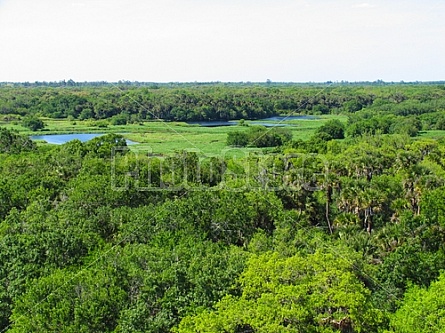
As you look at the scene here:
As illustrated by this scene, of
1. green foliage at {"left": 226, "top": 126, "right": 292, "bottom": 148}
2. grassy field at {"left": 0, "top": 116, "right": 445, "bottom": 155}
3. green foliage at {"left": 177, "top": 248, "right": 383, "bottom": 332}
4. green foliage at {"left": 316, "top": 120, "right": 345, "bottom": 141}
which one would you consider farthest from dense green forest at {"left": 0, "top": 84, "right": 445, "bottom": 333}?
green foliage at {"left": 316, "top": 120, "right": 345, "bottom": 141}

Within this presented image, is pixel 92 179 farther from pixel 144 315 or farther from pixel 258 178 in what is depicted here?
pixel 144 315

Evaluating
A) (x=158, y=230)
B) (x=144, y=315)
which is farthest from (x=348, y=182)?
(x=144, y=315)

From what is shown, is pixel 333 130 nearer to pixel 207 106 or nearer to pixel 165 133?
pixel 165 133

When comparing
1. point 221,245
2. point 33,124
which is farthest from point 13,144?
point 221,245

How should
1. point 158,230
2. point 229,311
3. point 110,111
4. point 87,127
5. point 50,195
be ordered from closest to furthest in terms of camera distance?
point 229,311 → point 158,230 → point 50,195 → point 87,127 → point 110,111

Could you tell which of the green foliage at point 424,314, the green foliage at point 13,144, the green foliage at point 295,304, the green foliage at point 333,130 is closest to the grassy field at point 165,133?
the green foliage at point 333,130

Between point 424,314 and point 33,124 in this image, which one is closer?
point 424,314
